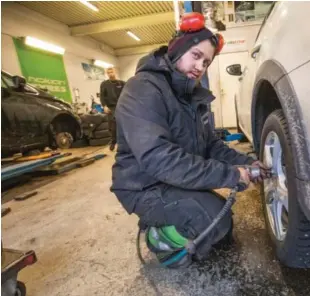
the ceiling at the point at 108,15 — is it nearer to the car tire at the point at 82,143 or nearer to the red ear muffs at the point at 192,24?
the car tire at the point at 82,143

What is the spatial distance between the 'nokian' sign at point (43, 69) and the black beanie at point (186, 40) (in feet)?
22.5

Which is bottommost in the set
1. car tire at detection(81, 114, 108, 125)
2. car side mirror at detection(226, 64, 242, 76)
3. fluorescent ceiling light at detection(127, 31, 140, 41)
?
car tire at detection(81, 114, 108, 125)

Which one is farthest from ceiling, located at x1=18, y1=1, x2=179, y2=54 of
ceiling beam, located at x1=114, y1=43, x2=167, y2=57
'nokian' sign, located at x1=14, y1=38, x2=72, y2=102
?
ceiling beam, located at x1=114, y1=43, x2=167, y2=57

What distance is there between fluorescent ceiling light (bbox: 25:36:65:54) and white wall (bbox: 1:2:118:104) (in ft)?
0.76

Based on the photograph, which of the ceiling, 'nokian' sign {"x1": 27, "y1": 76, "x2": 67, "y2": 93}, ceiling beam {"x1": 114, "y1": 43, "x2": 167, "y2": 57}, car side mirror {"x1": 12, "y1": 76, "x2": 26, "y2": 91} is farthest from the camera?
ceiling beam {"x1": 114, "y1": 43, "x2": 167, "y2": 57}

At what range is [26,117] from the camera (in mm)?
3994

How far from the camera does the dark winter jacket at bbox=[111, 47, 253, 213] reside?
1.07 meters

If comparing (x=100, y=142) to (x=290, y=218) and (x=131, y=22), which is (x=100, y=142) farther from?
(x=290, y=218)

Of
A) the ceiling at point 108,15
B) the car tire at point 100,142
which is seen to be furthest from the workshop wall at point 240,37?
the ceiling at point 108,15

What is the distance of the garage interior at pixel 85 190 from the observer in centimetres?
121

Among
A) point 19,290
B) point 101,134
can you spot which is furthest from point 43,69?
point 19,290

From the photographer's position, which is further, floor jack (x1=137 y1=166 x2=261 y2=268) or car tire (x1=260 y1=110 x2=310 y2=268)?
floor jack (x1=137 y1=166 x2=261 y2=268)

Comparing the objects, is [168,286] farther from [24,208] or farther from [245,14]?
[245,14]

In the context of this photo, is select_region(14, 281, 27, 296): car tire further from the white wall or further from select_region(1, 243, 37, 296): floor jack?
the white wall
